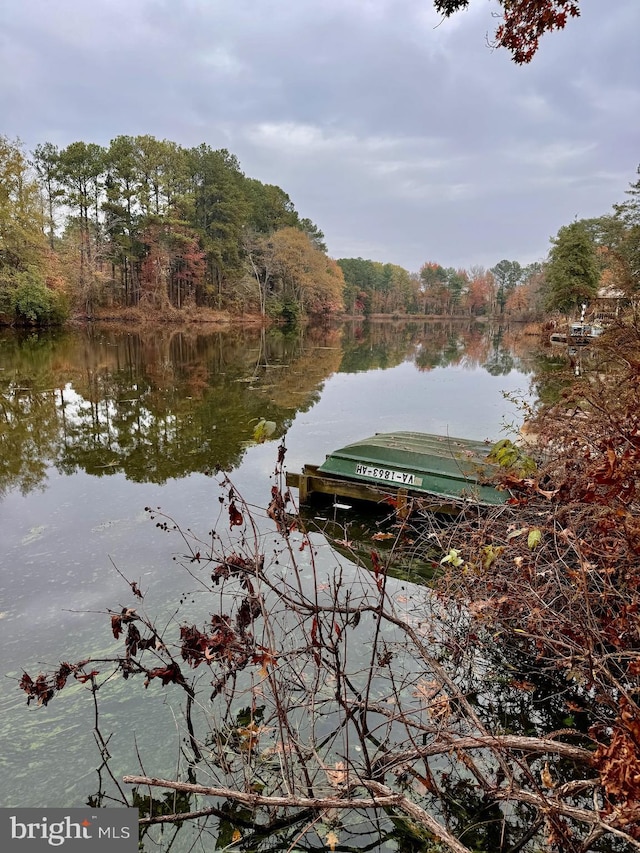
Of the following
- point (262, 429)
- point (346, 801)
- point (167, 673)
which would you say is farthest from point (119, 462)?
point (346, 801)

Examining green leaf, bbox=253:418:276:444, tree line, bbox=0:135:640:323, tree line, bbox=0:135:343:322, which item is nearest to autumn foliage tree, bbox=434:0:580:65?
green leaf, bbox=253:418:276:444

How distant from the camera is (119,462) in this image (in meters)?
10.1

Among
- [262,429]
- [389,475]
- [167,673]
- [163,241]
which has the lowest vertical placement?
[167,673]

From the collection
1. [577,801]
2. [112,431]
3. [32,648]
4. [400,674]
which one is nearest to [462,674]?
[400,674]

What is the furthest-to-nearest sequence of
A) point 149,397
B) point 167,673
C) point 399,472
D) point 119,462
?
1. point 149,397
2. point 119,462
3. point 399,472
4. point 167,673

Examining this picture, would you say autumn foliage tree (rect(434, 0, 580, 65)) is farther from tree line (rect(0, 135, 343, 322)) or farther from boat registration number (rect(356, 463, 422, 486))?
tree line (rect(0, 135, 343, 322))

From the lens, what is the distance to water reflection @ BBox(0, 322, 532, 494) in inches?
402

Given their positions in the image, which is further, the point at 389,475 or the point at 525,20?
the point at 389,475


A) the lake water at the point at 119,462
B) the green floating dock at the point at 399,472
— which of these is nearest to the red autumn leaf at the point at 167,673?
the lake water at the point at 119,462

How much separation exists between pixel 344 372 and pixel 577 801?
71.1ft

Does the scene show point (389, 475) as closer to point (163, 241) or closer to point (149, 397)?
point (149, 397)

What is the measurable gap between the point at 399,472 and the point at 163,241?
46338 mm

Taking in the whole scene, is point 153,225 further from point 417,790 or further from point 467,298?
point 467,298

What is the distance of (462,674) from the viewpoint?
4.26 metres
